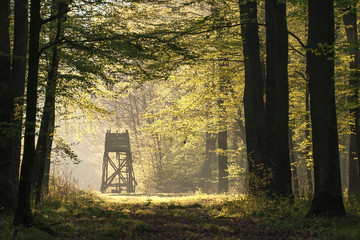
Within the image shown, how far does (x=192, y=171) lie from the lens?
32562 millimetres

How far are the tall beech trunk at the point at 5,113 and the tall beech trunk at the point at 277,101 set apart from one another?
6.33m

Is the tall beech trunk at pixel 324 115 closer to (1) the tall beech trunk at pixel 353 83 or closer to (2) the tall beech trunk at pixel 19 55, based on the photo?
(1) the tall beech trunk at pixel 353 83

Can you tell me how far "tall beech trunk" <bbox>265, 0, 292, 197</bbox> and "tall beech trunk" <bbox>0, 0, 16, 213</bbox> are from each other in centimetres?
633

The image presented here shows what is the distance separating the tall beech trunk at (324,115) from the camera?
8.18 metres

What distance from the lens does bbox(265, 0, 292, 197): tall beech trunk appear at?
10.5 meters

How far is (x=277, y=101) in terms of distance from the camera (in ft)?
35.0

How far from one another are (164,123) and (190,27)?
282 inches


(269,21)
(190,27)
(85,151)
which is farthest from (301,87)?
(85,151)

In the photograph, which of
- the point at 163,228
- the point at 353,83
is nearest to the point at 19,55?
the point at 163,228

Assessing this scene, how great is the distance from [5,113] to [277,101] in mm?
6544

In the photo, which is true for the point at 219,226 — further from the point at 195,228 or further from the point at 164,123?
the point at 164,123

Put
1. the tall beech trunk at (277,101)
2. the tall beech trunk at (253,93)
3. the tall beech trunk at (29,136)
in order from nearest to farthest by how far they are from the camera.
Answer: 1. the tall beech trunk at (29,136)
2. the tall beech trunk at (277,101)
3. the tall beech trunk at (253,93)

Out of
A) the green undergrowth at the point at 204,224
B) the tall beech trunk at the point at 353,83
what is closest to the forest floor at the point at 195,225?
the green undergrowth at the point at 204,224

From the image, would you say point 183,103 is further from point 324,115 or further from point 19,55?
point 324,115
